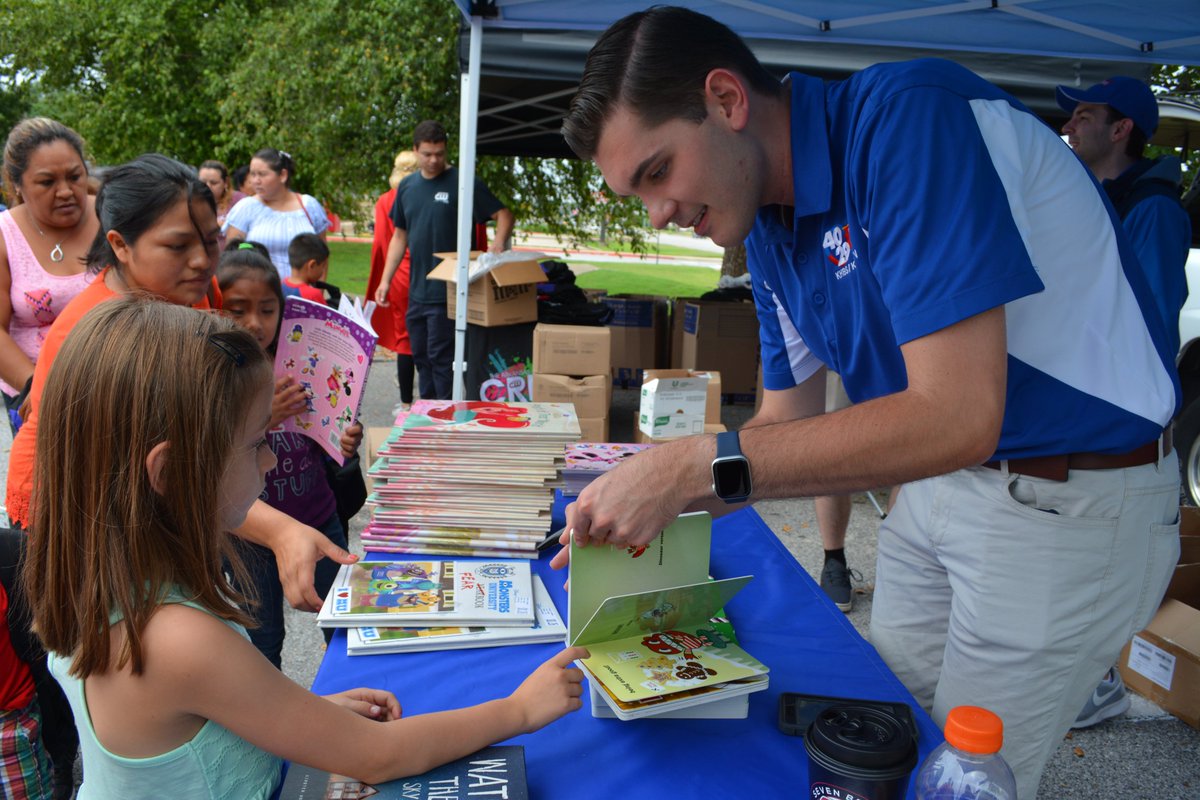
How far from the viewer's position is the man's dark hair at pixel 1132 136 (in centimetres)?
293

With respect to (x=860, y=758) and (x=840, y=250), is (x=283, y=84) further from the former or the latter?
(x=860, y=758)

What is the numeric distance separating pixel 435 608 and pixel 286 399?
2.39 ft

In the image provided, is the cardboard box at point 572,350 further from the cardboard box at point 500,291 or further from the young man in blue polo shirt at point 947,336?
the young man in blue polo shirt at point 947,336

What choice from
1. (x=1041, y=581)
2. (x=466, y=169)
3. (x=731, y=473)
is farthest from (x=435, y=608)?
(x=466, y=169)

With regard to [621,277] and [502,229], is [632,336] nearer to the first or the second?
[502,229]

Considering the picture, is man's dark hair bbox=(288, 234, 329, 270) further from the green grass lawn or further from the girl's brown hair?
the green grass lawn

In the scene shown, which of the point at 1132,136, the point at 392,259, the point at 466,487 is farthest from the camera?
the point at 392,259

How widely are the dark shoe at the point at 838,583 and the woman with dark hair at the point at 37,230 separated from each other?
296 cm

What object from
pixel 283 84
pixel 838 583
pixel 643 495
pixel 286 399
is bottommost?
pixel 838 583

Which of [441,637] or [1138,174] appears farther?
[1138,174]

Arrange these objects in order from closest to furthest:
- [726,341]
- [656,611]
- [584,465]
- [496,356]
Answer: [656,611]
[584,465]
[496,356]
[726,341]

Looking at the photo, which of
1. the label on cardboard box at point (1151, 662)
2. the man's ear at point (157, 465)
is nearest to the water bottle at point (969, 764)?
the man's ear at point (157, 465)

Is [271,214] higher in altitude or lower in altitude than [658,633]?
higher

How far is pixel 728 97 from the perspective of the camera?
4.11 ft
